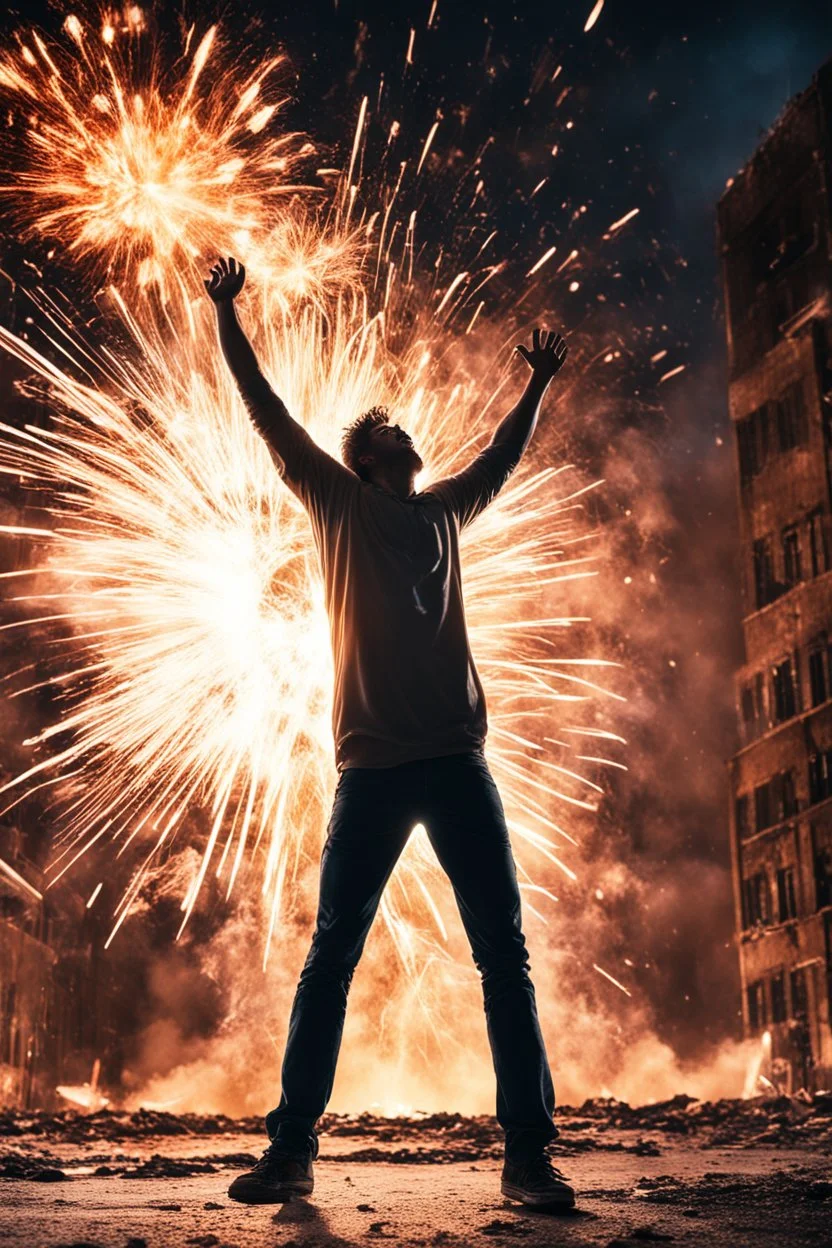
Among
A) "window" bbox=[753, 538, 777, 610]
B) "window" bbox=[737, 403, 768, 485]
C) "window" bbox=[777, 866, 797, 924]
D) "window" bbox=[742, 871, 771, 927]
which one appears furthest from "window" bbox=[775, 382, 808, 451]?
"window" bbox=[742, 871, 771, 927]

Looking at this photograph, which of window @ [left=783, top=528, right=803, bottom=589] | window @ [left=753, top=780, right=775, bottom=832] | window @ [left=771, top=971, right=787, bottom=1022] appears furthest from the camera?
window @ [left=783, top=528, right=803, bottom=589]

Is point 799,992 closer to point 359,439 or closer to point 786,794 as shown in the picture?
point 786,794

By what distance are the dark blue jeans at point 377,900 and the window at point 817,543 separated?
1041 inches

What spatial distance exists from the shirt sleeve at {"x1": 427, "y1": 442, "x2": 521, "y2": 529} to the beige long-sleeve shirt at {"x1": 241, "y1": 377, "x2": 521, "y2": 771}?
1 cm

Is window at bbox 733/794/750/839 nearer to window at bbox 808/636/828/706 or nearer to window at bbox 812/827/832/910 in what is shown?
window at bbox 812/827/832/910

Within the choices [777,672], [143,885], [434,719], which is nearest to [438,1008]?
[143,885]

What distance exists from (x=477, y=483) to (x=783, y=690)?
87.5 ft

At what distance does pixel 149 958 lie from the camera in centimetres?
2889

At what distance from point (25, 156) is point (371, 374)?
4.02 metres

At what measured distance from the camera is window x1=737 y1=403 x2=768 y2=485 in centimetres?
3212

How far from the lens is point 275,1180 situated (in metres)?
3.79

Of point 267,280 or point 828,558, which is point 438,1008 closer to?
point 828,558

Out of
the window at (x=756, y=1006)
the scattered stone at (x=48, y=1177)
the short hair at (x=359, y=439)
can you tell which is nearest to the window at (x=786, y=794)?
the window at (x=756, y=1006)

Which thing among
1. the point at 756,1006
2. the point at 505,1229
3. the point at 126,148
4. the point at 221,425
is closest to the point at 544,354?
the point at 505,1229
